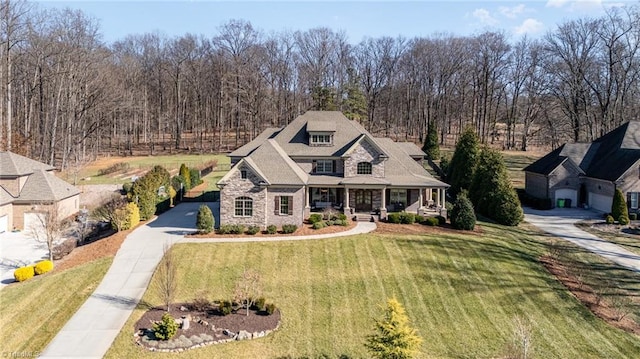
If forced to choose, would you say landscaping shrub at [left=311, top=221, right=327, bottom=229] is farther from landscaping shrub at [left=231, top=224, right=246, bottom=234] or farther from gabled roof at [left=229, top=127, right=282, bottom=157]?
gabled roof at [left=229, top=127, right=282, bottom=157]

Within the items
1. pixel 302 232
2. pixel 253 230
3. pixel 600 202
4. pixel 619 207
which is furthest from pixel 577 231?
pixel 253 230

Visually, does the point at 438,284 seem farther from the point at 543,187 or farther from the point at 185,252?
the point at 543,187

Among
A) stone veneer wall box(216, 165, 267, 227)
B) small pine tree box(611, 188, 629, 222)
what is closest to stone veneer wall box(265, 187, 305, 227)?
stone veneer wall box(216, 165, 267, 227)

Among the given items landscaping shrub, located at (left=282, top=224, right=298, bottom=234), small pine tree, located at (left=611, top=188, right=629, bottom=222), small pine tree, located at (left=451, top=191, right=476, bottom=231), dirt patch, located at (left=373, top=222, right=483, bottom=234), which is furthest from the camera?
small pine tree, located at (left=611, top=188, right=629, bottom=222)

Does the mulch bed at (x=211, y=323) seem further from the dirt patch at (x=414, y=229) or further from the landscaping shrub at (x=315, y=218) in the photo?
the dirt patch at (x=414, y=229)

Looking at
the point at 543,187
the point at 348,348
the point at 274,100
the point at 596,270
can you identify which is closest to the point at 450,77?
the point at 274,100

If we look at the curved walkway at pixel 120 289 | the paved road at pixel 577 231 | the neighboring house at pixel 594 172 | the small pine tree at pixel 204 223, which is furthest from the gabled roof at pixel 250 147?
the neighboring house at pixel 594 172

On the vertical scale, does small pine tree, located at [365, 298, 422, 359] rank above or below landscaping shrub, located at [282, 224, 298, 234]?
below
